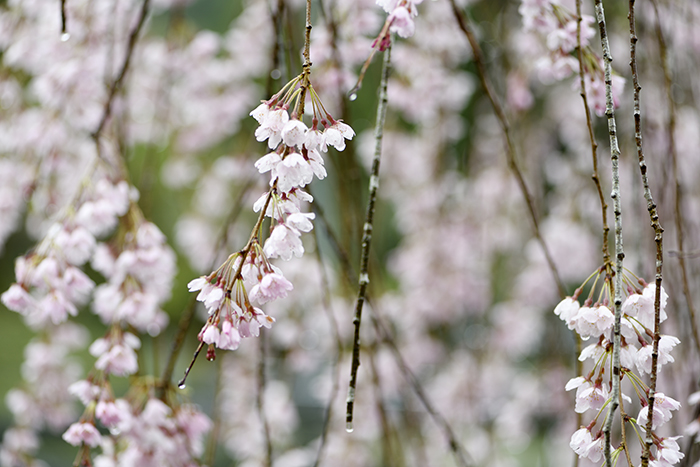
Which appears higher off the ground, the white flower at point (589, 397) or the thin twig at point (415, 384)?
the thin twig at point (415, 384)

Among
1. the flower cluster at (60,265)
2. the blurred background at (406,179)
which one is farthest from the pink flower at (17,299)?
the blurred background at (406,179)

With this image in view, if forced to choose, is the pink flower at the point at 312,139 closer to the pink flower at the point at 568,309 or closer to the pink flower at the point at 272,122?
the pink flower at the point at 272,122

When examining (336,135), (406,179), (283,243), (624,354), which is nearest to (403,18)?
(336,135)

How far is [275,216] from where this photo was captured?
1.64 feet

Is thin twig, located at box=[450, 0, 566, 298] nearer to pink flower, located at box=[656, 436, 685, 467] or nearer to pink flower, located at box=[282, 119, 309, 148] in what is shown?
pink flower, located at box=[656, 436, 685, 467]

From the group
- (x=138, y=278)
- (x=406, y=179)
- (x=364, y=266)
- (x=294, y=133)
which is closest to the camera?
(x=294, y=133)

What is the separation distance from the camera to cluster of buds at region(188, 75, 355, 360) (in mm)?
476

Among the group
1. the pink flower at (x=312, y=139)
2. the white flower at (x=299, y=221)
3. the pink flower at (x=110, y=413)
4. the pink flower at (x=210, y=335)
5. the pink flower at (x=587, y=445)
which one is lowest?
the pink flower at (x=587, y=445)

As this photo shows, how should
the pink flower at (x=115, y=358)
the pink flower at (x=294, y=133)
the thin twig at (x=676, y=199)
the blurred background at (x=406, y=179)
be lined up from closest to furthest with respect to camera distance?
the pink flower at (x=294, y=133), the thin twig at (x=676, y=199), the pink flower at (x=115, y=358), the blurred background at (x=406, y=179)

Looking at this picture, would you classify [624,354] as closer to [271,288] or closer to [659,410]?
[659,410]

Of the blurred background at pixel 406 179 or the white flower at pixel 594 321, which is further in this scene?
the blurred background at pixel 406 179

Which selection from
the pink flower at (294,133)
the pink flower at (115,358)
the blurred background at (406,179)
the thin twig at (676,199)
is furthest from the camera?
the blurred background at (406,179)

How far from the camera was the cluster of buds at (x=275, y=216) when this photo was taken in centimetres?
48

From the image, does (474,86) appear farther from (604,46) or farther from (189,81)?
(604,46)
